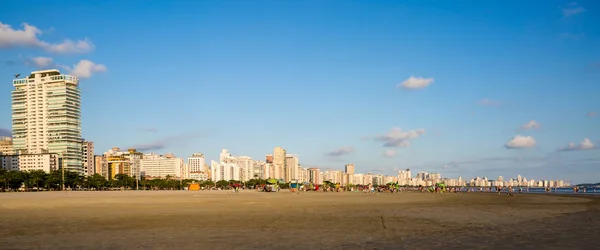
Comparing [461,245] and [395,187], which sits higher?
[461,245]

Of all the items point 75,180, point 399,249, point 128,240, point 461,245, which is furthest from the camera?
point 75,180

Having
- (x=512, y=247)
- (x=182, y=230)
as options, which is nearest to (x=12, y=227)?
(x=182, y=230)

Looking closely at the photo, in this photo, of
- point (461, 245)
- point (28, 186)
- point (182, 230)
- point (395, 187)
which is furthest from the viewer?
point (28, 186)

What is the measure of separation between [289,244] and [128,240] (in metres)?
5.04

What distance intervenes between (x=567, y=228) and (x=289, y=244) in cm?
1091

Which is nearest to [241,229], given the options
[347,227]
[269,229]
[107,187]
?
[269,229]

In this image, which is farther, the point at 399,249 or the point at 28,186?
the point at 28,186

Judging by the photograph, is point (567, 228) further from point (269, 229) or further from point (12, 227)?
point (12, 227)

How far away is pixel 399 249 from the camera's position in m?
12.5

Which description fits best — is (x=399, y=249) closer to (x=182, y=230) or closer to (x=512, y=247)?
(x=512, y=247)

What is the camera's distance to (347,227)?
1875cm

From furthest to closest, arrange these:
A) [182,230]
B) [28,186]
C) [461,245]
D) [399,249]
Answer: [28,186] < [182,230] < [461,245] < [399,249]

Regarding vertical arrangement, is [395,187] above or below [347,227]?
below

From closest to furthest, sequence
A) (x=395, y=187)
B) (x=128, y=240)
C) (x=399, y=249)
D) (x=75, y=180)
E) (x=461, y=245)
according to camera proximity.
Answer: (x=399, y=249) < (x=461, y=245) < (x=128, y=240) < (x=395, y=187) < (x=75, y=180)
